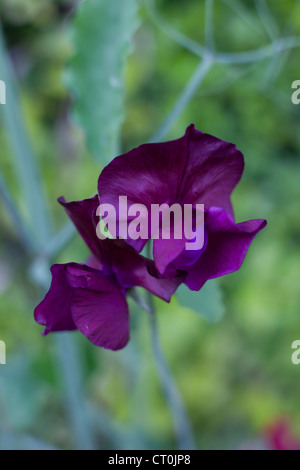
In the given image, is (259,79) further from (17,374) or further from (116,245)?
(17,374)

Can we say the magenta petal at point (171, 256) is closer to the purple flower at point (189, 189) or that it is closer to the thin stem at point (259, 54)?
the purple flower at point (189, 189)

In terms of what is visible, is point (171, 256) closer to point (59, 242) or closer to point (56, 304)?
point (56, 304)

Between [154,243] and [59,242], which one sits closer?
[154,243]

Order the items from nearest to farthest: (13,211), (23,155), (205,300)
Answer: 1. (205,300)
2. (13,211)
3. (23,155)

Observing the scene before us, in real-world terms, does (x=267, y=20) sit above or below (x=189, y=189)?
above

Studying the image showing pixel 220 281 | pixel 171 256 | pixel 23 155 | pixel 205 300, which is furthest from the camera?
pixel 220 281

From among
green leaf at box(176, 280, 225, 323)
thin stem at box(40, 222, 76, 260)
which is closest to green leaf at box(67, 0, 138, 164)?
thin stem at box(40, 222, 76, 260)

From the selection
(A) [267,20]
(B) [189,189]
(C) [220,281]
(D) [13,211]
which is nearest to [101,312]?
(B) [189,189]

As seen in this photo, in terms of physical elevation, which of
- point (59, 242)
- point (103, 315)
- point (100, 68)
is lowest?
point (103, 315)
